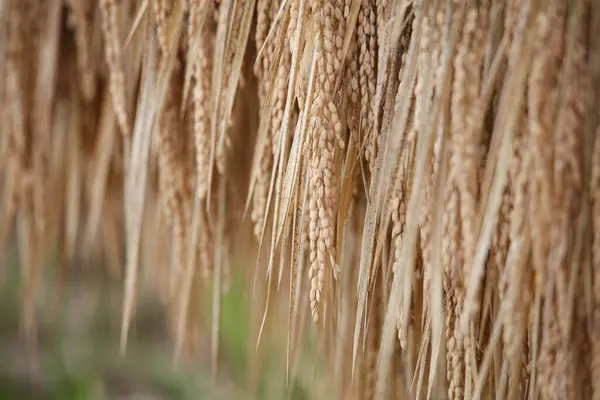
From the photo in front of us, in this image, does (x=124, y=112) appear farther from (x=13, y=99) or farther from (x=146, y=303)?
(x=146, y=303)

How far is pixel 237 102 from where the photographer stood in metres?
1.01

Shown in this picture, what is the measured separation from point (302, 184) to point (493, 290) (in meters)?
0.31

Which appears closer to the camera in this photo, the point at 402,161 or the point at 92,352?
the point at 402,161

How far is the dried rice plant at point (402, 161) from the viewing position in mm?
625

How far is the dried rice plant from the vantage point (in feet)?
2.05

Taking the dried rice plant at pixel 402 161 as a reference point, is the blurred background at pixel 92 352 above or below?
below

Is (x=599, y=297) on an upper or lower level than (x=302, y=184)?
lower

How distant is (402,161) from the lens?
2.39 feet

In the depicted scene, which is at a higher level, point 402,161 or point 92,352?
point 402,161

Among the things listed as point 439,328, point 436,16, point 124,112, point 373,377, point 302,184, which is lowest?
point 373,377

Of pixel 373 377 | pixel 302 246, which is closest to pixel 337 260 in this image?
pixel 302 246

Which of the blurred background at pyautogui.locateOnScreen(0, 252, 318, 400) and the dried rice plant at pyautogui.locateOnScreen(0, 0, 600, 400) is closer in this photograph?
the dried rice plant at pyautogui.locateOnScreen(0, 0, 600, 400)

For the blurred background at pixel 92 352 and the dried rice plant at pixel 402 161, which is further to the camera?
the blurred background at pixel 92 352

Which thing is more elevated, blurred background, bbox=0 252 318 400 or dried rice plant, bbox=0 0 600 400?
dried rice plant, bbox=0 0 600 400
